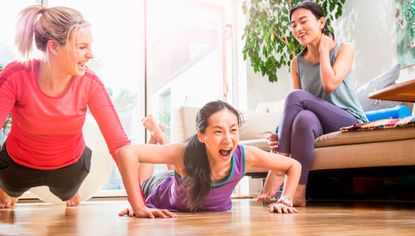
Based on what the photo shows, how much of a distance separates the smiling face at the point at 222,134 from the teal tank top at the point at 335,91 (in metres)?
0.77

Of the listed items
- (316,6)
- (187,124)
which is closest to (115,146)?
(316,6)

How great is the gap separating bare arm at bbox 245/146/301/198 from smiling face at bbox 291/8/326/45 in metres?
0.76

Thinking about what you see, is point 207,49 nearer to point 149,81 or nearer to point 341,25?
point 149,81

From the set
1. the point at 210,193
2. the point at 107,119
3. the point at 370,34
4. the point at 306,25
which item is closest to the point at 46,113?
the point at 107,119

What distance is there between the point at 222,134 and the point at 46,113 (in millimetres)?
656

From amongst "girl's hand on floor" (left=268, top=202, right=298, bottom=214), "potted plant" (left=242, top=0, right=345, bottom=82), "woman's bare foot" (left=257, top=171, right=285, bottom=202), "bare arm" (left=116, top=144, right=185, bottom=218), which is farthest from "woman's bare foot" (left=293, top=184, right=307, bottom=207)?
"potted plant" (left=242, top=0, right=345, bottom=82)

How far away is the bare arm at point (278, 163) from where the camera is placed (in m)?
2.02

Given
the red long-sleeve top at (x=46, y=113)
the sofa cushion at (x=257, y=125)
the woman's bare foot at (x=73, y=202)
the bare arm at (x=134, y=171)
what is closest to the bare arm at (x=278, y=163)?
the bare arm at (x=134, y=171)

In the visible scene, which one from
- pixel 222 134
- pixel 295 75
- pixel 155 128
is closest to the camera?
pixel 222 134

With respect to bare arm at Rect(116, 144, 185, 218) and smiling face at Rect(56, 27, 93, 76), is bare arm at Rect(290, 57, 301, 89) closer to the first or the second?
bare arm at Rect(116, 144, 185, 218)

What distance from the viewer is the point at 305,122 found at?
2.29 metres

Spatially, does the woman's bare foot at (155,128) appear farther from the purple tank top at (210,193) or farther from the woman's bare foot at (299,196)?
the woman's bare foot at (299,196)

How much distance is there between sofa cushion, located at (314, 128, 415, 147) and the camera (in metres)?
2.11

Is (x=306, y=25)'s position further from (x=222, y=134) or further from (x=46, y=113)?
A: (x=46, y=113)
